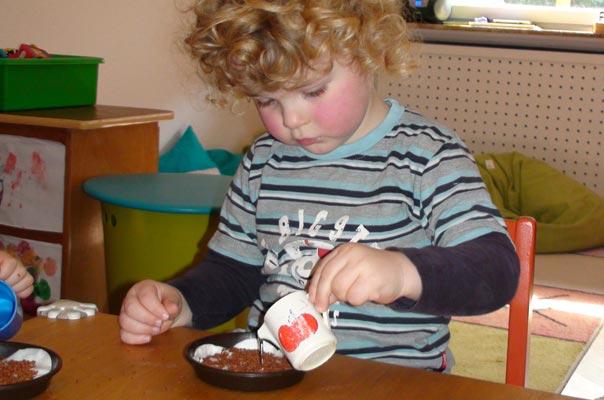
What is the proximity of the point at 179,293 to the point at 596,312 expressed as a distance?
2.01 meters

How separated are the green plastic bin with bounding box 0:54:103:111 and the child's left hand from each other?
152 centimetres

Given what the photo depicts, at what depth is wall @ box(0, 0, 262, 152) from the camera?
2633 millimetres

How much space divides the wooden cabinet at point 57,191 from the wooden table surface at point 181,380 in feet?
4.15

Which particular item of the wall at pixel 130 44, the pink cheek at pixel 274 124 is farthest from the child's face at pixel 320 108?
the wall at pixel 130 44

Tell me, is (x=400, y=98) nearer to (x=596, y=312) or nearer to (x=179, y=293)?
(x=596, y=312)

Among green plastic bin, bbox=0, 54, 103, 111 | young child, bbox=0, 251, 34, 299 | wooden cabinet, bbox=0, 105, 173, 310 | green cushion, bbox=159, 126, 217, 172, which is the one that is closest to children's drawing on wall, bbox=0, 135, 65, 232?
wooden cabinet, bbox=0, 105, 173, 310

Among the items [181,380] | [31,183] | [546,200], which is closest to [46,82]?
[31,183]

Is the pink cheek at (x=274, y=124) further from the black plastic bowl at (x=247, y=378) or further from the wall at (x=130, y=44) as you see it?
the wall at (x=130, y=44)

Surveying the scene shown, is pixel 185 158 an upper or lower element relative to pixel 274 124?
lower

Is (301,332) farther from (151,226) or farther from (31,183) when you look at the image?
(31,183)

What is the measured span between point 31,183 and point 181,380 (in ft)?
4.88

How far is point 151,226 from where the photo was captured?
193 centimetres

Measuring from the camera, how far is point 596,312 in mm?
2723

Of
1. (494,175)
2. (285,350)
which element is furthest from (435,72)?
(285,350)
